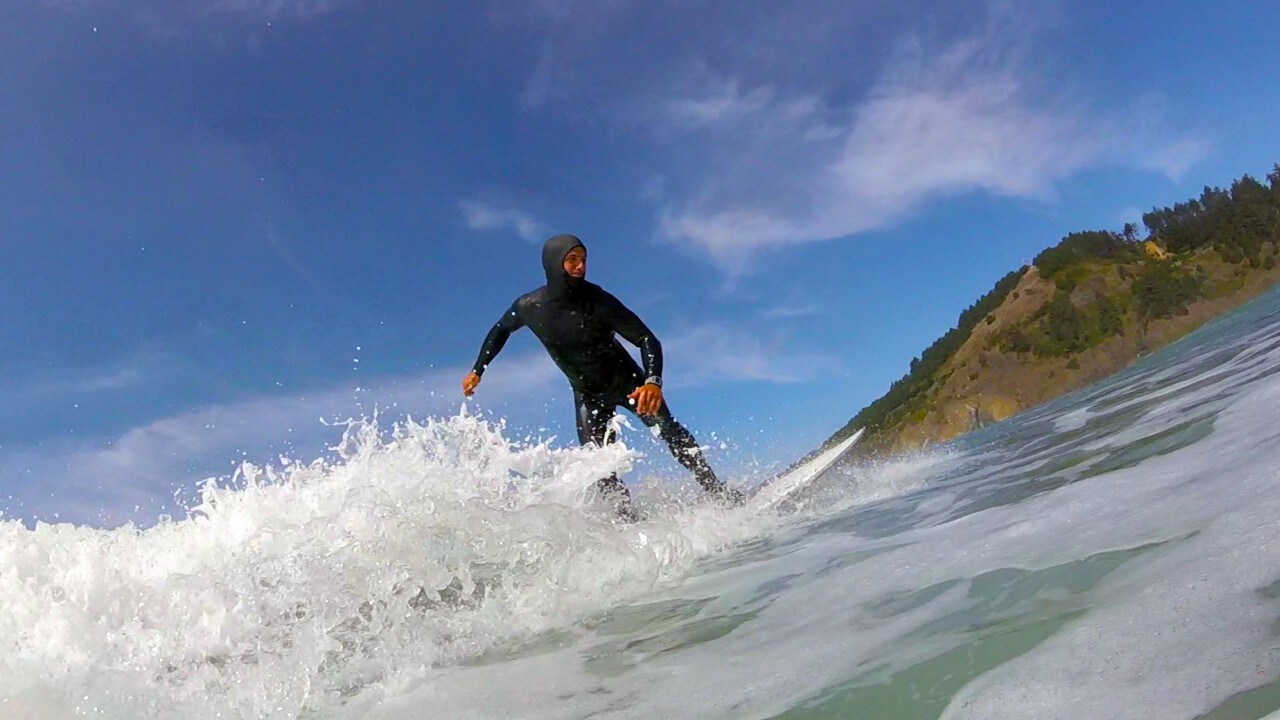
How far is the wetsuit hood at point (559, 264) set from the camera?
866cm

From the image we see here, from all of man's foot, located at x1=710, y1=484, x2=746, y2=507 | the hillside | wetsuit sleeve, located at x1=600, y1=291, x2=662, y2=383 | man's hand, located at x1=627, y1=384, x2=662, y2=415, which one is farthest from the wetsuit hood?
the hillside

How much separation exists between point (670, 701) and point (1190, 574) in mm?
1746

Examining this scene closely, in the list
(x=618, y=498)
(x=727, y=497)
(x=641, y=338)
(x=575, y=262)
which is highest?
(x=575, y=262)

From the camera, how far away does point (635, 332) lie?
9.18 metres

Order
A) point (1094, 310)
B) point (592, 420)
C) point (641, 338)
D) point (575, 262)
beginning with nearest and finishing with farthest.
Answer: point (575, 262) → point (641, 338) → point (592, 420) → point (1094, 310)

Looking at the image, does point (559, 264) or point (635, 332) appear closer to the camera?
point (559, 264)

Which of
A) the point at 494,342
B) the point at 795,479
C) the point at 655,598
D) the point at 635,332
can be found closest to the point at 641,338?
the point at 635,332

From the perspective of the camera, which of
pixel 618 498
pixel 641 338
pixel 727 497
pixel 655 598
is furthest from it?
pixel 727 497

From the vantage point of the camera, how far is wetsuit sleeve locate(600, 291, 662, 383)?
29.7 feet

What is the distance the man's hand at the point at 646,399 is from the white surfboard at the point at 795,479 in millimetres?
1671

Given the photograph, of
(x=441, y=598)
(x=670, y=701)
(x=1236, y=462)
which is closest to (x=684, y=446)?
(x=441, y=598)

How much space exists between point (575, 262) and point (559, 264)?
18 cm

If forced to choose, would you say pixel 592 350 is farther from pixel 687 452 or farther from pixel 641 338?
pixel 687 452

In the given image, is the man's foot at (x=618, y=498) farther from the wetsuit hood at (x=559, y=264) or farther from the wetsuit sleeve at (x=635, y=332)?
the wetsuit hood at (x=559, y=264)
